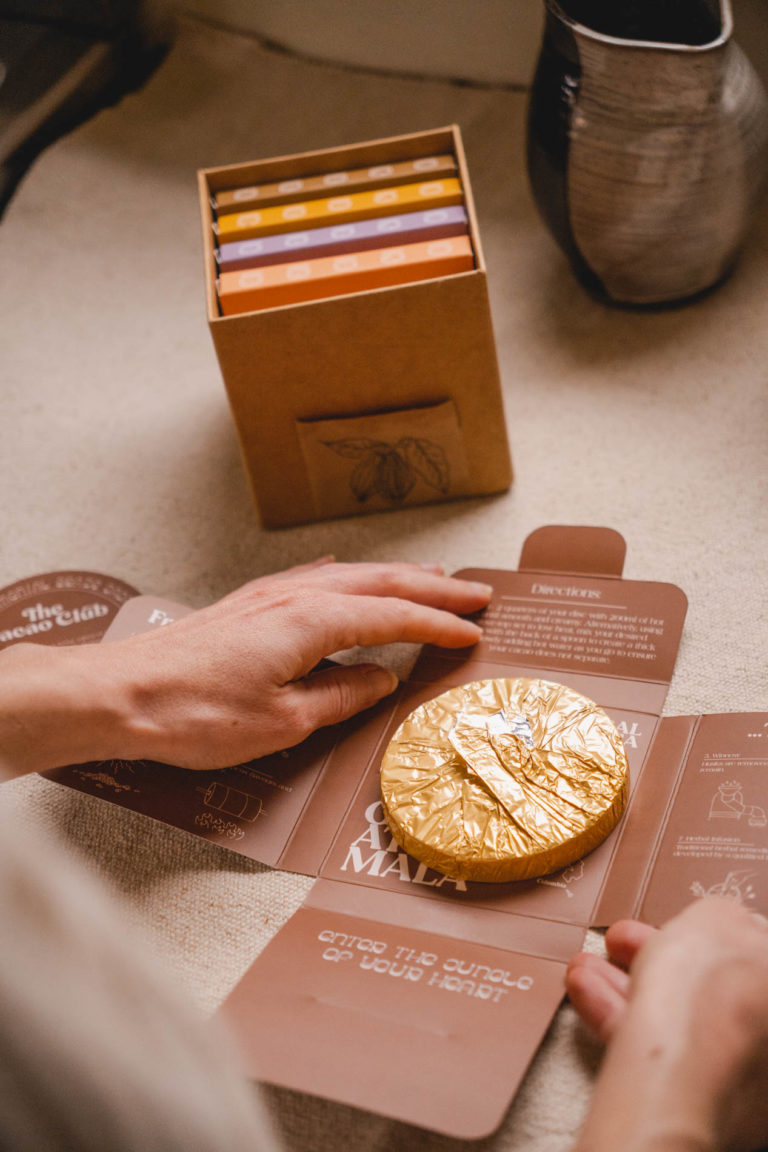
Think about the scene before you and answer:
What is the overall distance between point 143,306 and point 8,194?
376 millimetres

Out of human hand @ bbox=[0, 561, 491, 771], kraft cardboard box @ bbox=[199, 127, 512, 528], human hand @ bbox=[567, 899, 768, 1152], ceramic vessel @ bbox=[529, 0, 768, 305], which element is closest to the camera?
human hand @ bbox=[567, 899, 768, 1152]

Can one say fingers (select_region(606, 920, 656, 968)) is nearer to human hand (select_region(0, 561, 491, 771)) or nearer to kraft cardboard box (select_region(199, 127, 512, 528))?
human hand (select_region(0, 561, 491, 771))

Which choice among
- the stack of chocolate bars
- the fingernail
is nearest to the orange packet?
the stack of chocolate bars

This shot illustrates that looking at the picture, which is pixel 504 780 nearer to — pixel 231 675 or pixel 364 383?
pixel 231 675

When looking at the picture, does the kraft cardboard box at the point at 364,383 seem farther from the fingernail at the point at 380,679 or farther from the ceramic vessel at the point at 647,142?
the fingernail at the point at 380,679

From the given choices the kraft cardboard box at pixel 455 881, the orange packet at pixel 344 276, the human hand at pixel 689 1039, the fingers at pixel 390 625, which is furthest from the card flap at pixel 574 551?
the human hand at pixel 689 1039

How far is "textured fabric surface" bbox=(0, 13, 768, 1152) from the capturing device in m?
0.79

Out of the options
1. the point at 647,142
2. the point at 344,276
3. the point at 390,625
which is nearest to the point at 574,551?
the point at 390,625

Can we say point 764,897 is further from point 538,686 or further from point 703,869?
point 538,686

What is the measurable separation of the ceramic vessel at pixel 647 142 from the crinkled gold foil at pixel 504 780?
58 cm

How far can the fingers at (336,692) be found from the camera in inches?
32.2

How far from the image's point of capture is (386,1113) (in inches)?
23.9

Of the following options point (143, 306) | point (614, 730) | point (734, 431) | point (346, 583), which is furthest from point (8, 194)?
point (614, 730)

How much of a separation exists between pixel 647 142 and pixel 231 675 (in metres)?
0.72
